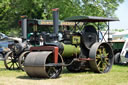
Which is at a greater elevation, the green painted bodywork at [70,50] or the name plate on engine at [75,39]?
the name plate on engine at [75,39]

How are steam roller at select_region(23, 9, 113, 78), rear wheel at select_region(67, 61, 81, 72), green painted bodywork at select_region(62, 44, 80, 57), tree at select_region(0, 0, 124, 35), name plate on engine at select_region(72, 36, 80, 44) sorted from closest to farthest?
steam roller at select_region(23, 9, 113, 78)
green painted bodywork at select_region(62, 44, 80, 57)
name plate on engine at select_region(72, 36, 80, 44)
rear wheel at select_region(67, 61, 81, 72)
tree at select_region(0, 0, 124, 35)

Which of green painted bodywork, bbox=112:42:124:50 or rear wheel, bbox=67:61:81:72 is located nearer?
rear wheel, bbox=67:61:81:72

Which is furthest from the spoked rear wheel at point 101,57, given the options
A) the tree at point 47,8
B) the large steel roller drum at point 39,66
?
the tree at point 47,8

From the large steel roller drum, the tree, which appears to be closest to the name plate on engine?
the large steel roller drum

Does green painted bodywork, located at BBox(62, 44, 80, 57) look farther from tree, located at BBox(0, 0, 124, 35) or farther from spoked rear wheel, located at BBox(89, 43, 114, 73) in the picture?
tree, located at BBox(0, 0, 124, 35)

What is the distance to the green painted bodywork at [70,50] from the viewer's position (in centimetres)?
985

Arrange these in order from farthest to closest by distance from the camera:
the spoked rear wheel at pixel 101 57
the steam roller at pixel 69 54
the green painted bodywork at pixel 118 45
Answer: the green painted bodywork at pixel 118 45
the spoked rear wheel at pixel 101 57
the steam roller at pixel 69 54

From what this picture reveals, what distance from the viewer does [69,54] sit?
10.0 m

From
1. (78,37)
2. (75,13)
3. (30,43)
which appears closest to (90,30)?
(78,37)

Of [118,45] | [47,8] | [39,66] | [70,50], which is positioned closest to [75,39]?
[70,50]

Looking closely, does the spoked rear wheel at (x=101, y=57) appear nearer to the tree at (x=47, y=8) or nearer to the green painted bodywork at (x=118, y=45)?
the green painted bodywork at (x=118, y=45)

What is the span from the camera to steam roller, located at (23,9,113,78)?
8.64m

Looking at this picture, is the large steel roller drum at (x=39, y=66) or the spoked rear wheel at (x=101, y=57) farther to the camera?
the spoked rear wheel at (x=101, y=57)

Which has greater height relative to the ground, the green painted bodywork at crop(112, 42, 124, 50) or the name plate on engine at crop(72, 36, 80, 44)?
the name plate on engine at crop(72, 36, 80, 44)
